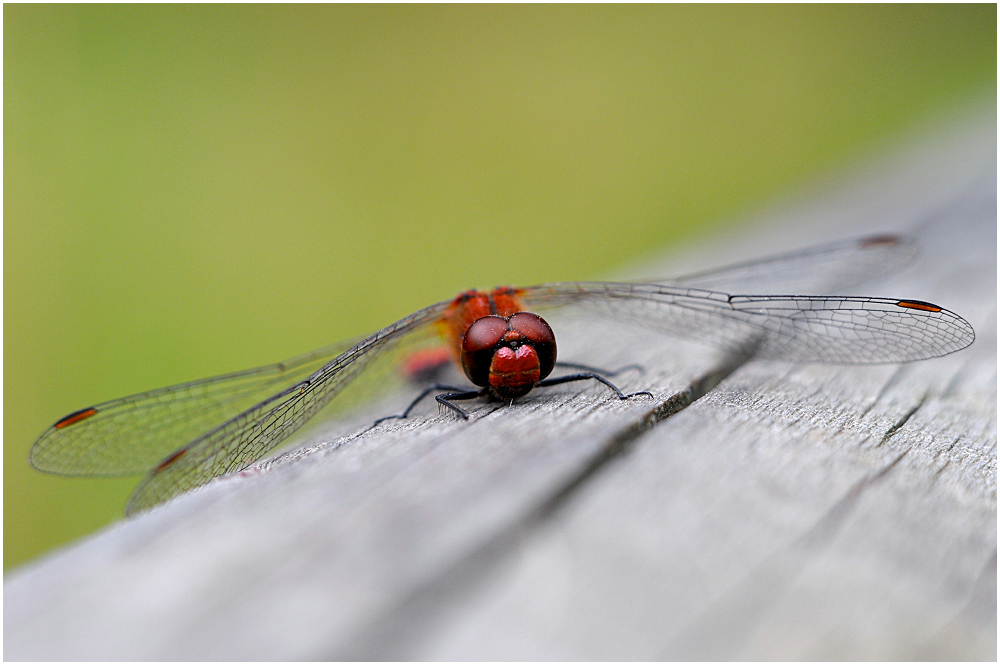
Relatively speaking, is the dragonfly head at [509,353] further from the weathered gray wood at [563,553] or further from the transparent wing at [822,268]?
the transparent wing at [822,268]

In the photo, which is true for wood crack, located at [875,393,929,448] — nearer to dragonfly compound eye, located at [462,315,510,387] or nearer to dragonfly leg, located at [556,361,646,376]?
dragonfly leg, located at [556,361,646,376]

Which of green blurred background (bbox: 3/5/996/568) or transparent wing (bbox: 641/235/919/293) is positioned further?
green blurred background (bbox: 3/5/996/568)

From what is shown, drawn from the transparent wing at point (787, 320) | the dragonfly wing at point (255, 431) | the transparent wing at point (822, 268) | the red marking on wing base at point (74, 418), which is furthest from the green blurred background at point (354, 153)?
the dragonfly wing at point (255, 431)

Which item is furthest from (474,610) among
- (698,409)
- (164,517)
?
(698,409)

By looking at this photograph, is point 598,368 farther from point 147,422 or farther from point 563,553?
point 147,422

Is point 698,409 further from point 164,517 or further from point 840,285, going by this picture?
point 840,285

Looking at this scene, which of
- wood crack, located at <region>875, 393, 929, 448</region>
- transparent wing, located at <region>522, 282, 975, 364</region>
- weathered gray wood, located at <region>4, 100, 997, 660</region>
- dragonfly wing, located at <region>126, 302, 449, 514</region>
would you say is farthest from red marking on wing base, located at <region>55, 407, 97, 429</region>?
wood crack, located at <region>875, 393, 929, 448</region>

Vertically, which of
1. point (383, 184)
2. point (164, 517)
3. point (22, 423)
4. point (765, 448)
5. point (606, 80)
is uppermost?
point (606, 80)
